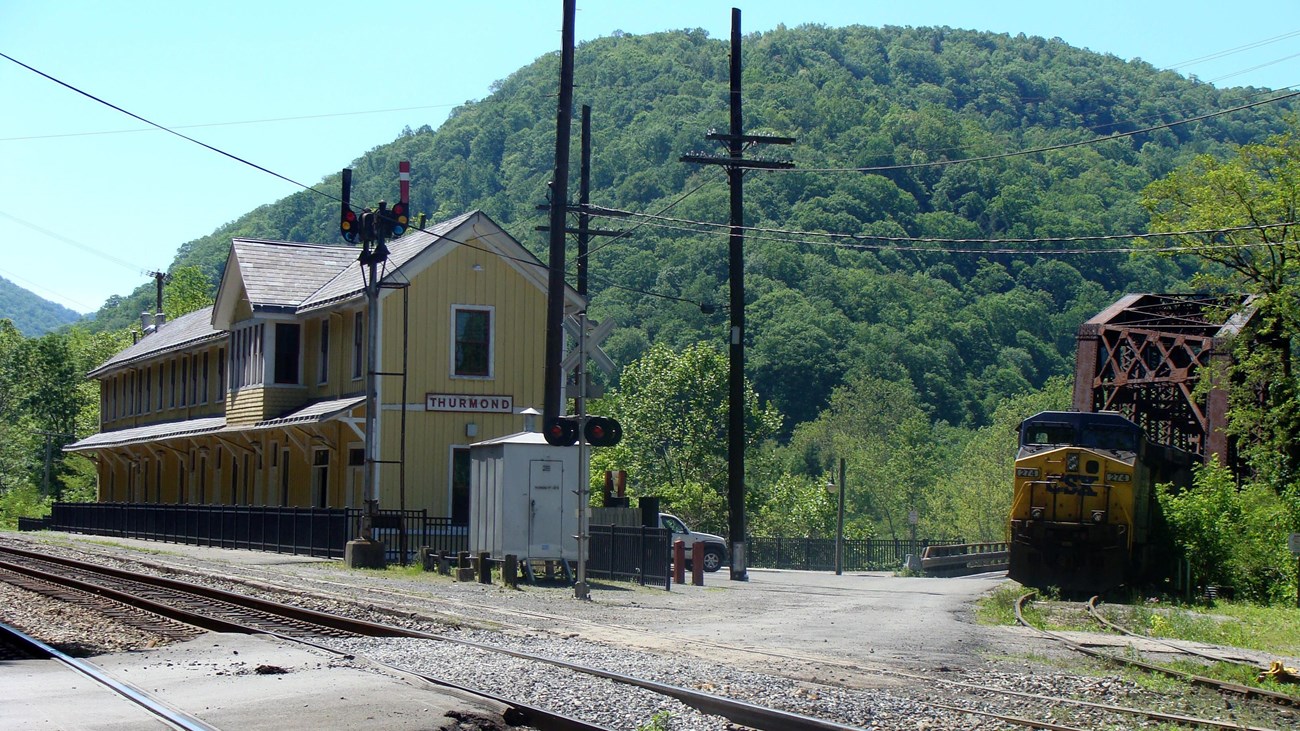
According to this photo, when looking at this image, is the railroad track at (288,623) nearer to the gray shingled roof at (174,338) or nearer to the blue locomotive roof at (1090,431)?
the blue locomotive roof at (1090,431)

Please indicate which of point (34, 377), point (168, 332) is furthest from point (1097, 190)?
point (34, 377)

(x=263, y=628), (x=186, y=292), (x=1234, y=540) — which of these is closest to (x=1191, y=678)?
(x=263, y=628)

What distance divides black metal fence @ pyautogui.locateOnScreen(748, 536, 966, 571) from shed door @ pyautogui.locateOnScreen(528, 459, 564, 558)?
26887mm

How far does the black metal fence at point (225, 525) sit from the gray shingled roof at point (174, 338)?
230 inches

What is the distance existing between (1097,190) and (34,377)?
3059 inches

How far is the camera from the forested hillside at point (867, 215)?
317 feet

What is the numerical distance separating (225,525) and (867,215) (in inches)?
3000

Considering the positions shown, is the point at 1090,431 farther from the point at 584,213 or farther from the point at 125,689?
the point at 125,689

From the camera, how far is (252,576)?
24.2 meters

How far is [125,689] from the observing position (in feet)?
32.7

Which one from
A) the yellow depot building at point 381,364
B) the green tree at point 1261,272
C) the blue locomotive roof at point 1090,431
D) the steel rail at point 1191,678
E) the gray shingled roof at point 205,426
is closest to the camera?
the steel rail at point 1191,678

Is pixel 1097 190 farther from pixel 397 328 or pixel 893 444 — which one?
pixel 397 328

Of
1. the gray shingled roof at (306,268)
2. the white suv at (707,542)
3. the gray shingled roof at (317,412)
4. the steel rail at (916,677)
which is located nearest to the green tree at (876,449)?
the white suv at (707,542)

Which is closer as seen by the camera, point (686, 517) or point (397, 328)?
point (397, 328)
